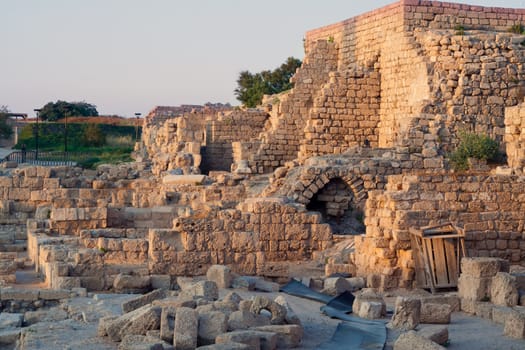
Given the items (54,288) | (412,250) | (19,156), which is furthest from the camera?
(19,156)

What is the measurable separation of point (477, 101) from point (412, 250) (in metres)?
9.03

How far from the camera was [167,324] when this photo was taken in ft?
32.6

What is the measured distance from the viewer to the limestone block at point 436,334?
1034cm

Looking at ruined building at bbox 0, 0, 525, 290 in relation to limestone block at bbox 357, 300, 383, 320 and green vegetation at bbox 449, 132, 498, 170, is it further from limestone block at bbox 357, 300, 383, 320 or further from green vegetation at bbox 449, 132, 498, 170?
limestone block at bbox 357, 300, 383, 320

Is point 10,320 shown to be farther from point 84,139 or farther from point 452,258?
point 84,139

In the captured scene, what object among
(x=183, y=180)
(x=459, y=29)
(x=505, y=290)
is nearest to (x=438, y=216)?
(x=505, y=290)

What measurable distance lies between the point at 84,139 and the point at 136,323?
110ft

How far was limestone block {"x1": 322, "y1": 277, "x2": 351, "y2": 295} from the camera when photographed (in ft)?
45.1

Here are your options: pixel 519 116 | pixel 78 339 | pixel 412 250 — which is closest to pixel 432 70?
pixel 519 116

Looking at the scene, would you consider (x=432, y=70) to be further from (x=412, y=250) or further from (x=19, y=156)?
(x=19, y=156)

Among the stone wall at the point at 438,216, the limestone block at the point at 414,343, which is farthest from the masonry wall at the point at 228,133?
the limestone block at the point at 414,343

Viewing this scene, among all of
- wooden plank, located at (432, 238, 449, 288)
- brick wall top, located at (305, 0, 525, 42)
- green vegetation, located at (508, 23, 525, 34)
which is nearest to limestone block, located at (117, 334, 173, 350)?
wooden plank, located at (432, 238, 449, 288)

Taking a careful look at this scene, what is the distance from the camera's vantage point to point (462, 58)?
23.2 m

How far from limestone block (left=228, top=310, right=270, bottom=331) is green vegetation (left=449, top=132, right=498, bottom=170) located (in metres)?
11.9
